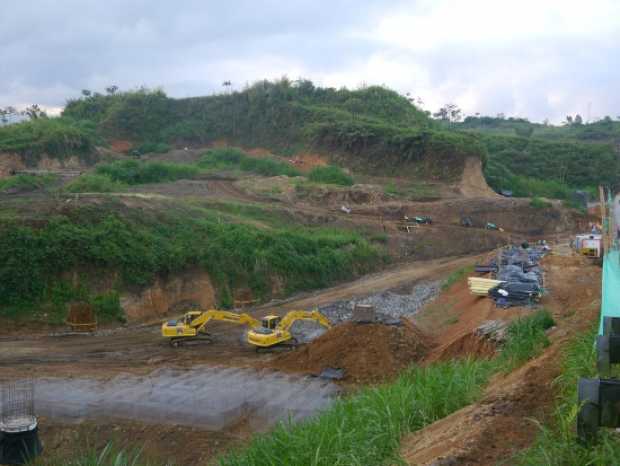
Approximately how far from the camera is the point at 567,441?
5418mm

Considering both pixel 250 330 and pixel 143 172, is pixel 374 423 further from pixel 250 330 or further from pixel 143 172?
pixel 143 172

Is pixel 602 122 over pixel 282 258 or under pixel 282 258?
over

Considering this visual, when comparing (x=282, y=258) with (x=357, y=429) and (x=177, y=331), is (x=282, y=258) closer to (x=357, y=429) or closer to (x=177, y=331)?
(x=177, y=331)

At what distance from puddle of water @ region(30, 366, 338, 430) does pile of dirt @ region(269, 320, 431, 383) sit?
0.87 meters

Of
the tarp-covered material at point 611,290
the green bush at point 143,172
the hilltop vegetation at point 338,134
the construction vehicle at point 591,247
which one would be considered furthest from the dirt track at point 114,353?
the hilltop vegetation at point 338,134

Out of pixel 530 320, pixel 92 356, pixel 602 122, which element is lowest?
pixel 92 356

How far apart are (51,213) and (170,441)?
17.0 meters

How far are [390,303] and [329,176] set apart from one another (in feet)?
84.6

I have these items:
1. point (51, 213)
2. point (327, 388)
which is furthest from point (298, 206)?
point (327, 388)

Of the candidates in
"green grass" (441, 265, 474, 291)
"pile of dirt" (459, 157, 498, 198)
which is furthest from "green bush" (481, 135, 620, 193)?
"green grass" (441, 265, 474, 291)

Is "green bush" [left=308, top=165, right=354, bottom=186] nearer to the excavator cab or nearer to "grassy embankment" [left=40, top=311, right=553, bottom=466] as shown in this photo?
the excavator cab

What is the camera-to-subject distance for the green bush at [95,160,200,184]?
165ft

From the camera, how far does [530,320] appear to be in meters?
14.2

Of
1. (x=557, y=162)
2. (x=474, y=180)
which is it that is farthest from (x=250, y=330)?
(x=557, y=162)
